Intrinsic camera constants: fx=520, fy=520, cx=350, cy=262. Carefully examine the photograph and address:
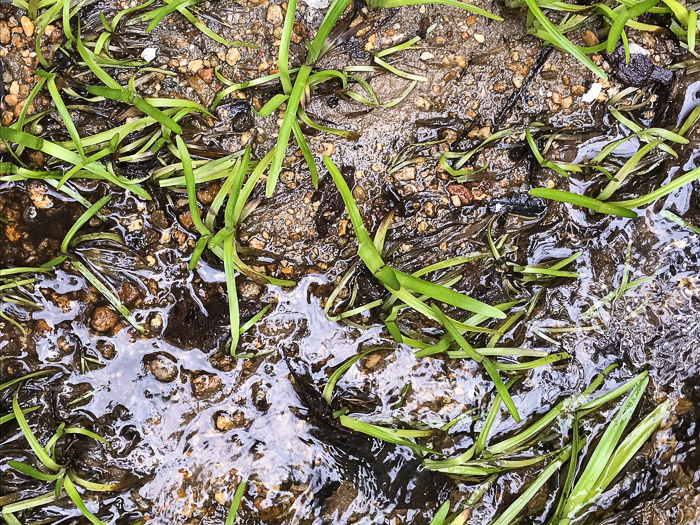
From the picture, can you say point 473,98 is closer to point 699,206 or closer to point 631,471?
point 699,206

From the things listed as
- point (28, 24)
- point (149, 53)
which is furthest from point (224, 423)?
point (28, 24)

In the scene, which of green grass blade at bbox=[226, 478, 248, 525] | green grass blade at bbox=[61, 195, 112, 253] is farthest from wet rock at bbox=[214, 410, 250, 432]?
green grass blade at bbox=[61, 195, 112, 253]

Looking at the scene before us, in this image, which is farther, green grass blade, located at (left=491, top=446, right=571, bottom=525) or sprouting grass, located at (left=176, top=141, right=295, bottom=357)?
green grass blade, located at (left=491, top=446, right=571, bottom=525)

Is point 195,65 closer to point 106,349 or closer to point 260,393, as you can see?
point 106,349

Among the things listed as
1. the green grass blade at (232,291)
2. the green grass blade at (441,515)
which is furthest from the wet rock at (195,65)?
the green grass blade at (441,515)

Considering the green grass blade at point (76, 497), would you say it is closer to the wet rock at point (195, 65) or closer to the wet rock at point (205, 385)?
the wet rock at point (205, 385)

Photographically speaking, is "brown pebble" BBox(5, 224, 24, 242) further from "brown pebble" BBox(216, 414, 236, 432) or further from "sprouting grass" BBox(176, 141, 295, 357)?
"brown pebble" BBox(216, 414, 236, 432)
